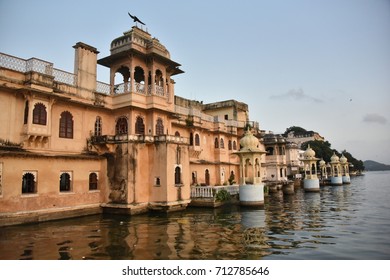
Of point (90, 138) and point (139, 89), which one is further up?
point (139, 89)

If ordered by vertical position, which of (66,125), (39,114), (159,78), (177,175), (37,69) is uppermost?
(159,78)

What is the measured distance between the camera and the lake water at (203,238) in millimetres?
9234

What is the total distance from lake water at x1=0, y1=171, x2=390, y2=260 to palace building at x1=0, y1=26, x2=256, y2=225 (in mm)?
1326

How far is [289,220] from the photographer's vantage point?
1584 centimetres

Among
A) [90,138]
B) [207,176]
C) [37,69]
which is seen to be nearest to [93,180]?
[90,138]

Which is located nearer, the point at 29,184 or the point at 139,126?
the point at 29,184

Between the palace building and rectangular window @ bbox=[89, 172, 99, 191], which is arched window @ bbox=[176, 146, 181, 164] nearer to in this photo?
the palace building

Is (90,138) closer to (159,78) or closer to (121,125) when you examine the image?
(121,125)

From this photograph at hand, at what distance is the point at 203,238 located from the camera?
1146 cm

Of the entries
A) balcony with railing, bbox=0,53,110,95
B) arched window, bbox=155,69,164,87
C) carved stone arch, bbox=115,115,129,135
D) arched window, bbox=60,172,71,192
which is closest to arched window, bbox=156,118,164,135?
carved stone arch, bbox=115,115,129,135

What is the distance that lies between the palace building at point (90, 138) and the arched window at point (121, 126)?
2.8 inches

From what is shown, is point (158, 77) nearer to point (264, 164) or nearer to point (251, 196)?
point (251, 196)

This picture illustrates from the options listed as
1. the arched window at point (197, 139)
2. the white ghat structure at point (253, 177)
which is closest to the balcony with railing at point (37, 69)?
the arched window at point (197, 139)

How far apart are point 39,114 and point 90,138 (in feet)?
12.3
